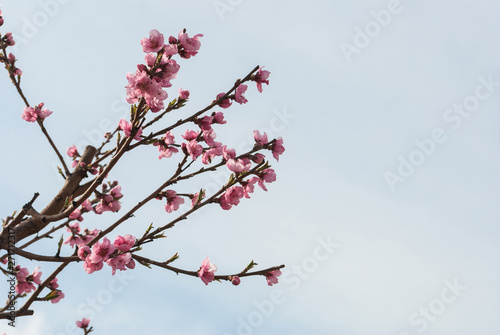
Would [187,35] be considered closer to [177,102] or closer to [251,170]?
[177,102]

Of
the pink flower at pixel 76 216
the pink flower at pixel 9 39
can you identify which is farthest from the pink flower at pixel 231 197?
the pink flower at pixel 9 39

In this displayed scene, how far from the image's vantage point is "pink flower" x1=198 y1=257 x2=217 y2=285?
386 centimetres

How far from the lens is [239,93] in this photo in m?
4.10

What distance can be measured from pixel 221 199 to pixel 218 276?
722mm

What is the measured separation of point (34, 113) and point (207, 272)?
112 inches

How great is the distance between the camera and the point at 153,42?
343cm

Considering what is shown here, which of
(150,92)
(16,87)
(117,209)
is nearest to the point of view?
(150,92)

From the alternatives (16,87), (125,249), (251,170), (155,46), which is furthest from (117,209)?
(16,87)

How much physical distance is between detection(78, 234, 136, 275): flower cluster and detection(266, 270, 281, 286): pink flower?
1.28 metres

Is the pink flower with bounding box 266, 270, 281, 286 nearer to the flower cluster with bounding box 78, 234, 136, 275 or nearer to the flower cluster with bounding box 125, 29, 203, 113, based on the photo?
the flower cluster with bounding box 78, 234, 136, 275

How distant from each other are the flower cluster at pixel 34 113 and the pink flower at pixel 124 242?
219 centimetres

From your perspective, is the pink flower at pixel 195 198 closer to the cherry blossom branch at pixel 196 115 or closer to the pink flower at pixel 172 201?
the pink flower at pixel 172 201

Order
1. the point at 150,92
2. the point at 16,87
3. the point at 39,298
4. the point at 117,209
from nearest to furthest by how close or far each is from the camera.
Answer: the point at 150,92, the point at 39,298, the point at 117,209, the point at 16,87

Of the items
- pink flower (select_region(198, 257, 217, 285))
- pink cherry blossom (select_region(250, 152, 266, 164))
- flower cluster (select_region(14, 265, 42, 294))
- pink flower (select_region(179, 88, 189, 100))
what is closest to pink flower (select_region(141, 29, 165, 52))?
pink flower (select_region(179, 88, 189, 100))
